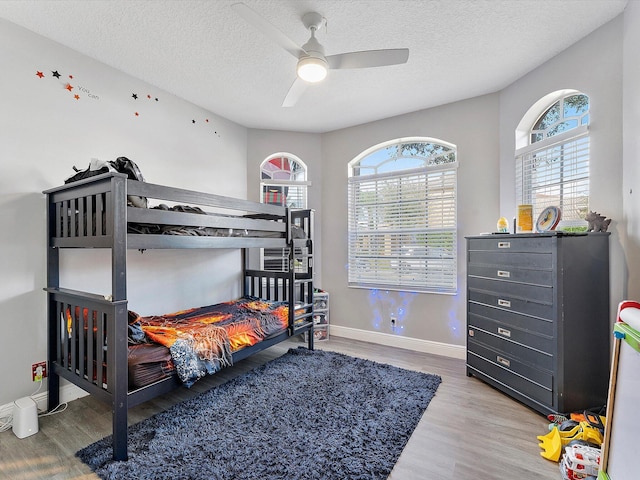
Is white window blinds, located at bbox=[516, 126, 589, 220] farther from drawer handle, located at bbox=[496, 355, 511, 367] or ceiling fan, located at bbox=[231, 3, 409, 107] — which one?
ceiling fan, located at bbox=[231, 3, 409, 107]

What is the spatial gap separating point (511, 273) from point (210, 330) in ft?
7.60

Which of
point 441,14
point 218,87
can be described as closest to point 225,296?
point 218,87

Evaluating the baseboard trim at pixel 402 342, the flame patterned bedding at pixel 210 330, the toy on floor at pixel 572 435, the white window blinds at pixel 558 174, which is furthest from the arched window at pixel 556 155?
the flame patterned bedding at pixel 210 330

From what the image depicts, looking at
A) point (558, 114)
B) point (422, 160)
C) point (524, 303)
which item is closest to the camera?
point (524, 303)

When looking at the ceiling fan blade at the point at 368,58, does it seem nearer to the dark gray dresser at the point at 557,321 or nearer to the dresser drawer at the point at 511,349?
the dark gray dresser at the point at 557,321

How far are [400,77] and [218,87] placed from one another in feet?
5.50

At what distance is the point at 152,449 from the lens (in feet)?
5.82

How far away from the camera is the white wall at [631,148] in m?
1.89

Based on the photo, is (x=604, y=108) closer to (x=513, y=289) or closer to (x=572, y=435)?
(x=513, y=289)

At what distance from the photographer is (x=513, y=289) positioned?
233 cm

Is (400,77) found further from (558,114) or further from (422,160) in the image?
(558,114)

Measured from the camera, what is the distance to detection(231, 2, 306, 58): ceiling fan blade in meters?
1.52

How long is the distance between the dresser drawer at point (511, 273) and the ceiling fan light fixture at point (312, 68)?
6.32 feet

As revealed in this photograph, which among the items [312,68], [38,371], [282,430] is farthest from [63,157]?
[282,430]
